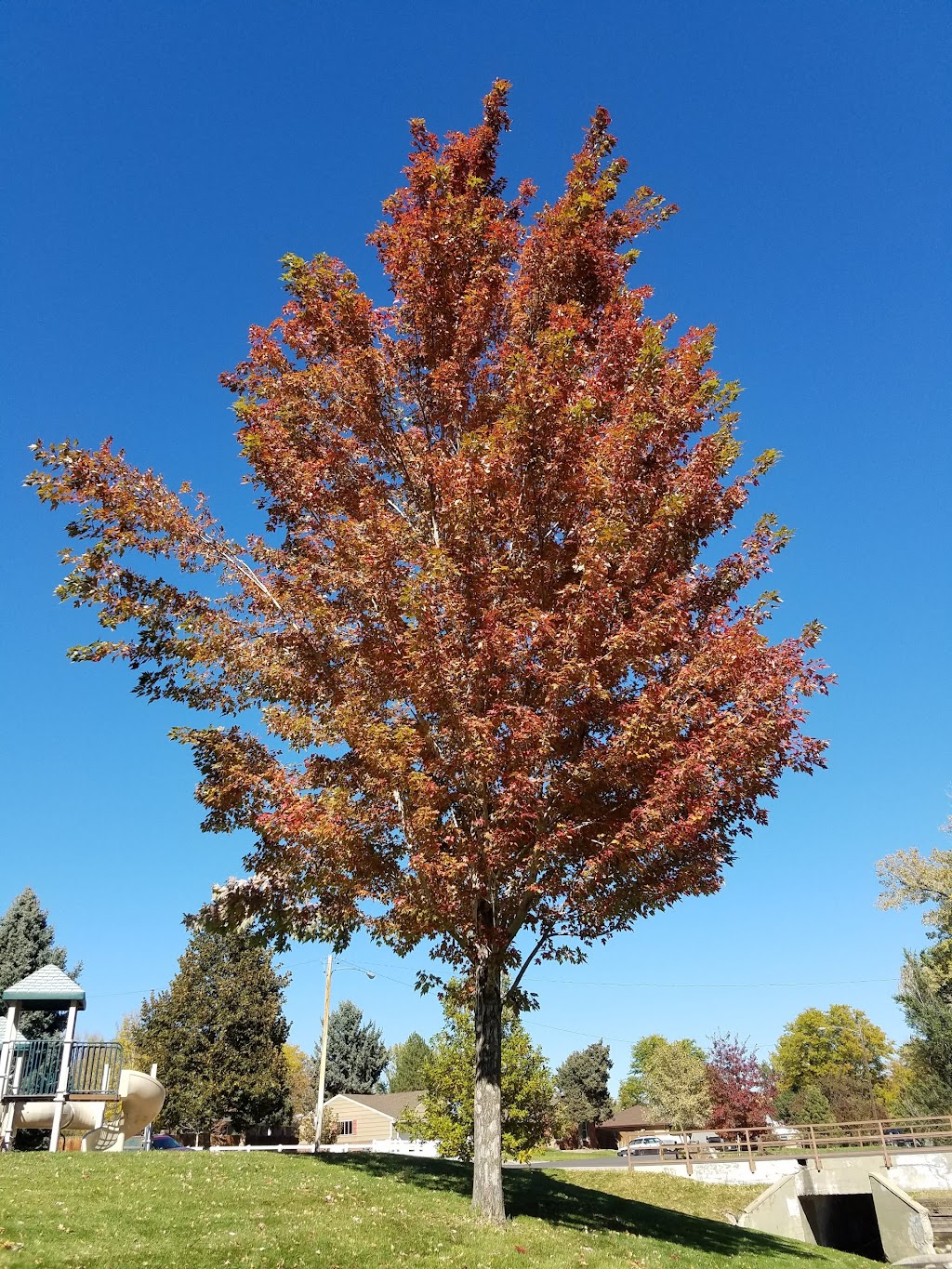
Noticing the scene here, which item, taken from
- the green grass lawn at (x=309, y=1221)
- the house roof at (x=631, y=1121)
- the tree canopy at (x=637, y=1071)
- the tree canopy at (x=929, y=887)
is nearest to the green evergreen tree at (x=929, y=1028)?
the tree canopy at (x=929, y=887)

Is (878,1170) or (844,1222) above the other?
(878,1170)

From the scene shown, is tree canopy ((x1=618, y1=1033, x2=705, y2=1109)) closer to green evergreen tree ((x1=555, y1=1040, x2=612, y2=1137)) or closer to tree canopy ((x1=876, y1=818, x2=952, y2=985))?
green evergreen tree ((x1=555, y1=1040, x2=612, y2=1137))

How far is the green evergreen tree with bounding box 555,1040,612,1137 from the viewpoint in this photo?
7794 centimetres

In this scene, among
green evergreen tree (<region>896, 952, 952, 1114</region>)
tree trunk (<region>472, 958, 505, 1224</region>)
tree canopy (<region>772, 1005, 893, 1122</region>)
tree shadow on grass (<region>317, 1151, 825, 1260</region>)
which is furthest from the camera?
tree canopy (<region>772, 1005, 893, 1122</region>)

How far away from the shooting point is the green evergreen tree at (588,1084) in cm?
7794

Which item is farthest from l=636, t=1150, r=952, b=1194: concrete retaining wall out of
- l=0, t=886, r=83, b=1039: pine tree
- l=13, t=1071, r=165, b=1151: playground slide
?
l=0, t=886, r=83, b=1039: pine tree

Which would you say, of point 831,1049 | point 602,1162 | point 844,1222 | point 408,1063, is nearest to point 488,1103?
point 844,1222

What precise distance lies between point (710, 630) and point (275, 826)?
6649 millimetres

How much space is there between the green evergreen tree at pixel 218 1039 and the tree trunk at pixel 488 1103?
28.6 meters

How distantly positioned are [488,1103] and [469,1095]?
64.6 ft

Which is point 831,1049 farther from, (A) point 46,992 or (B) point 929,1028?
(A) point 46,992

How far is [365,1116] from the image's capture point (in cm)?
6269

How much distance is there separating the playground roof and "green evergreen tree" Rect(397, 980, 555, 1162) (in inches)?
559

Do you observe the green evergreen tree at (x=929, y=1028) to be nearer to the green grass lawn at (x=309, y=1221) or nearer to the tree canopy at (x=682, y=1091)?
the tree canopy at (x=682, y=1091)
